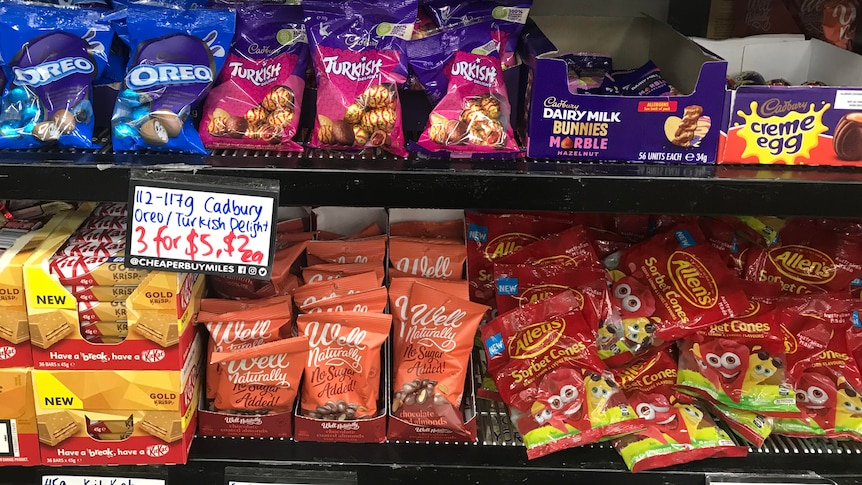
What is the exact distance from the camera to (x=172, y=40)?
1.13 metres

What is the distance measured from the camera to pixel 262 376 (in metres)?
1.28

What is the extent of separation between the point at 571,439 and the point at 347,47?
0.76 meters

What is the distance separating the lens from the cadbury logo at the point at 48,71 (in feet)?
3.66

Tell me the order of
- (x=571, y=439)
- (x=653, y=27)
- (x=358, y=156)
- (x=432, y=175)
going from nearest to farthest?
1. (x=432, y=175)
2. (x=358, y=156)
3. (x=571, y=439)
4. (x=653, y=27)

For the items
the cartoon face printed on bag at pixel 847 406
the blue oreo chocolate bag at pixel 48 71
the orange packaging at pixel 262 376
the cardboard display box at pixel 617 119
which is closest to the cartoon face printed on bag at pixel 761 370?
the cartoon face printed on bag at pixel 847 406

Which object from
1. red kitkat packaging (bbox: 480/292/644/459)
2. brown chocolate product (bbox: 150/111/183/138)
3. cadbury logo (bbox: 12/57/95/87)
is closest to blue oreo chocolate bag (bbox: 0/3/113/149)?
cadbury logo (bbox: 12/57/95/87)

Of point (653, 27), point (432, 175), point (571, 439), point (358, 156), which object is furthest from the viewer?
point (653, 27)

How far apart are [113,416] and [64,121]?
0.48 m

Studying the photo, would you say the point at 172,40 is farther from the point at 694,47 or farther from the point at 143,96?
the point at 694,47

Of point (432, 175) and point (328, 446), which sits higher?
point (432, 175)

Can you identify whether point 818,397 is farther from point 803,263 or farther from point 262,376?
point 262,376

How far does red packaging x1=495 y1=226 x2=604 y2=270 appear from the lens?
58.0 inches

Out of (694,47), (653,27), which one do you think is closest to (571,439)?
(694,47)

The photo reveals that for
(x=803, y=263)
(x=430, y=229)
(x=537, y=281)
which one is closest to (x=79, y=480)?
(x=430, y=229)
